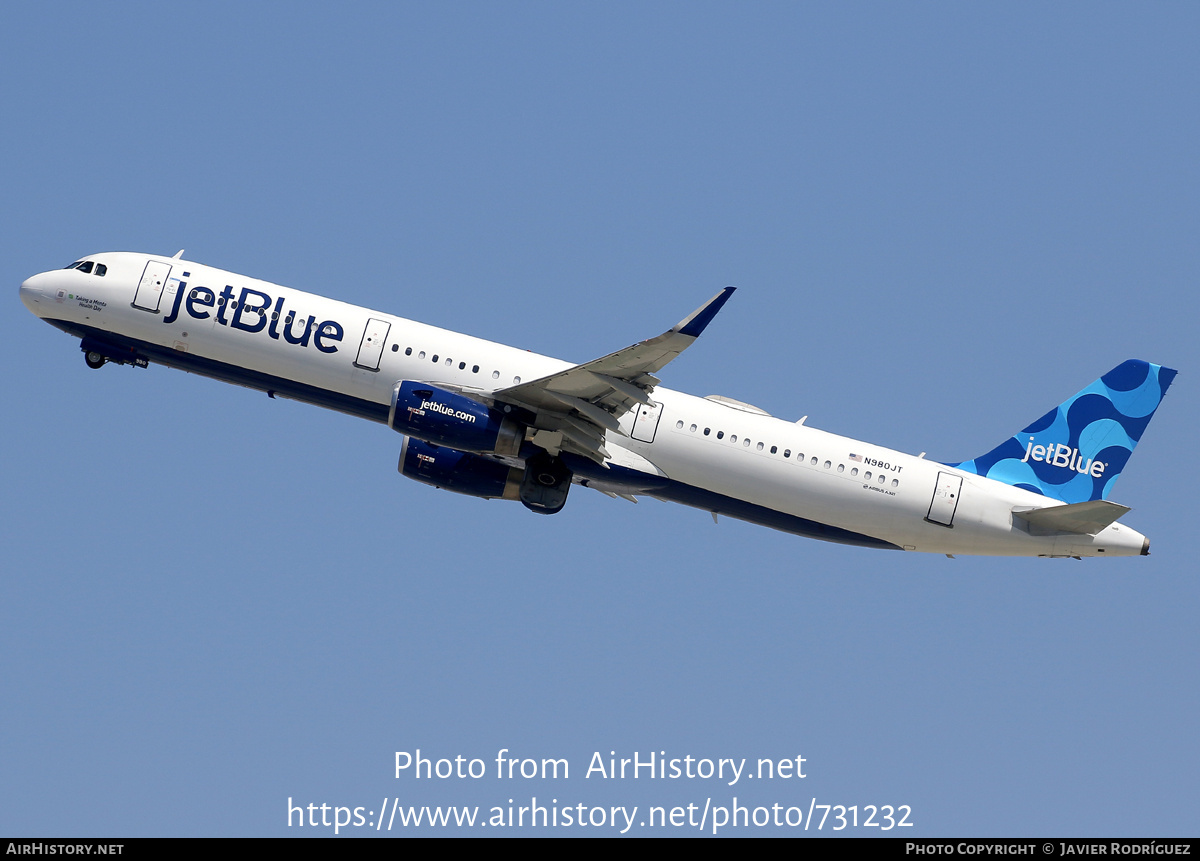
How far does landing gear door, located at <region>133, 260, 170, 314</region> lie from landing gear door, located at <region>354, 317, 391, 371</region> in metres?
7.04

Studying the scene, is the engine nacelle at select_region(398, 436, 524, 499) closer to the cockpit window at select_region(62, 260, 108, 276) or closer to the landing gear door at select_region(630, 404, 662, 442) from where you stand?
the landing gear door at select_region(630, 404, 662, 442)

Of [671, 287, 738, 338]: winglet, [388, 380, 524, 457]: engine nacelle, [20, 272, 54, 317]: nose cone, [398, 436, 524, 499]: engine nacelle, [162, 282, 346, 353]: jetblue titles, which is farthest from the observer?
[20, 272, 54, 317]: nose cone

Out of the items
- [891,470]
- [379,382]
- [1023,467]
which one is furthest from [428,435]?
[1023,467]

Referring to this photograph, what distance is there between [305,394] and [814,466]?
55.1ft

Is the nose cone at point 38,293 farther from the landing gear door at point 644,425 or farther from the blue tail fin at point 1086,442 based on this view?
the blue tail fin at point 1086,442

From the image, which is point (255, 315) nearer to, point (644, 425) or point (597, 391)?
point (597, 391)

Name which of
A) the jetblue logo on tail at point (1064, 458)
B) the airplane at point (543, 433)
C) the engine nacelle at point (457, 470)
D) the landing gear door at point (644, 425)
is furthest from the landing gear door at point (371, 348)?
the jetblue logo on tail at point (1064, 458)

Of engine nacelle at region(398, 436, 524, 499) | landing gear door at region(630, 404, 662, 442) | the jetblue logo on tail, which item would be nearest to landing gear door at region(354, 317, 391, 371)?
engine nacelle at region(398, 436, 524, 499)

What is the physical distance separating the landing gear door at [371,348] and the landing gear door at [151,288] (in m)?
7.04

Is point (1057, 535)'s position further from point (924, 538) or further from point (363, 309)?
point (363, 309)

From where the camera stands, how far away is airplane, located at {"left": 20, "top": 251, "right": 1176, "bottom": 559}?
42.4 meters

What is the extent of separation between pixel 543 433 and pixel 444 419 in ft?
11.1

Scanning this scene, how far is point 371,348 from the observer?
42.5 metres

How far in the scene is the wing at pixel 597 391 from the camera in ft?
120
